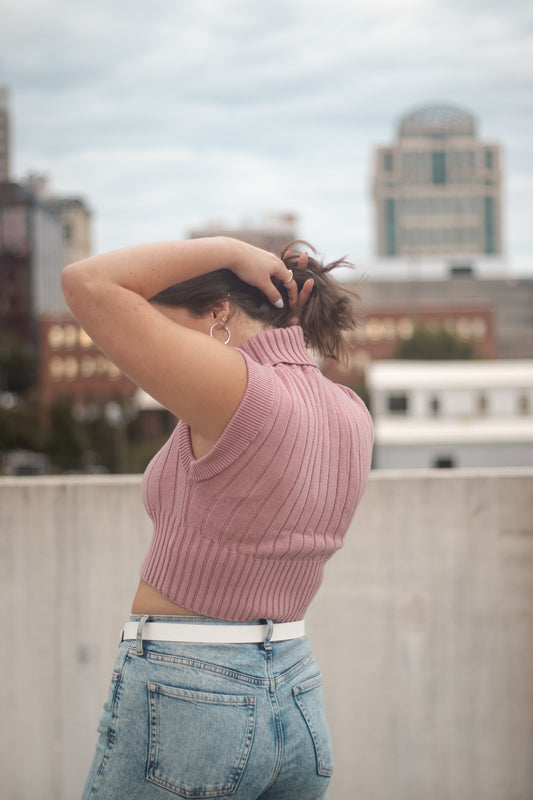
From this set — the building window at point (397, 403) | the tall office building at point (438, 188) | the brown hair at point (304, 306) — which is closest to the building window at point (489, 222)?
the tall office building at point (438, 188)

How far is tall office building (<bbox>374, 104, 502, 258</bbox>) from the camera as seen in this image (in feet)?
591

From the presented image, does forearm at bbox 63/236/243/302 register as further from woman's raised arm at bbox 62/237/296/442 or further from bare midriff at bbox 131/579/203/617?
bare midriff at bbox 131/579/203/617

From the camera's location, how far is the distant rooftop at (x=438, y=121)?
18075 centimetres

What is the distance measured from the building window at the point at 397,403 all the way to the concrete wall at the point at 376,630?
3133 centimetres

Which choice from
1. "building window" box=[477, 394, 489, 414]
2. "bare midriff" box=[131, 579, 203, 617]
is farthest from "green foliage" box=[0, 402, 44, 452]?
"bare midriff" box=[131, 579, 203, 617]

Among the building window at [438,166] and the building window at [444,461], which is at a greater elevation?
the building window at [438,166]

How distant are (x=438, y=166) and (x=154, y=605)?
632 ft

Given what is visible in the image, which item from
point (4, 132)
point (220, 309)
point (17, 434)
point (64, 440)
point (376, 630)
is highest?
point (4, 132)

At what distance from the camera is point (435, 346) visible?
67.9 metres

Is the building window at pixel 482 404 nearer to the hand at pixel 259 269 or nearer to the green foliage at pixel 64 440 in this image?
the green foliage at pixel 64 440

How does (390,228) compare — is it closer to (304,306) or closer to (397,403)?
(397,403)

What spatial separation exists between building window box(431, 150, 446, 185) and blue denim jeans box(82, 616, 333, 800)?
19136 centimetres

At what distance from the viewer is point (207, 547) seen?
135 cm

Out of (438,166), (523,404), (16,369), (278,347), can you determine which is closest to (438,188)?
(438,166)
